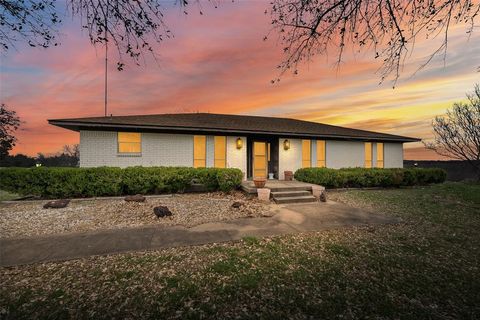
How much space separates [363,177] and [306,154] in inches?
140

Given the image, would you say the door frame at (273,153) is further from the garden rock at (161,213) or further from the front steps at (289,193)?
the garden rock at (161,213)

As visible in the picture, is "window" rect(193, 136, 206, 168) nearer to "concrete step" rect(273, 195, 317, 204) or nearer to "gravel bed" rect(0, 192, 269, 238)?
"gravel bed" rect(0, 192, 269, 238)

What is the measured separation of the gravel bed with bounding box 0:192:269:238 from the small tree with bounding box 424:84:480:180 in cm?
1889

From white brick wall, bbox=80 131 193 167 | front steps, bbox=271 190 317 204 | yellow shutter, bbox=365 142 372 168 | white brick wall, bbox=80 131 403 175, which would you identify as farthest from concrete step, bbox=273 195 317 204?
yellow shutter, bbox=365 142 372 168

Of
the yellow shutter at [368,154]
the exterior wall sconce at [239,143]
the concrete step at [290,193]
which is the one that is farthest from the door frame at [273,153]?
the yellow shutter at [368,154]

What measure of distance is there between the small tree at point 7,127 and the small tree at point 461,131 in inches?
1479

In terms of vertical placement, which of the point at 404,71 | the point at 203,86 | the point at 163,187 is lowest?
the point at 163,187

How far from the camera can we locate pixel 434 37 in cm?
383

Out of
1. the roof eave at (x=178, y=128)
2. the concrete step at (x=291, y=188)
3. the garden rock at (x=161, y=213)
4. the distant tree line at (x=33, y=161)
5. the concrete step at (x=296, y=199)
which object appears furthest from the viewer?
the distant tree line at (x=33, y=161)

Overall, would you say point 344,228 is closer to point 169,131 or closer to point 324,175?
point 324,175

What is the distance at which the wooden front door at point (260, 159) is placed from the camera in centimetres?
1408

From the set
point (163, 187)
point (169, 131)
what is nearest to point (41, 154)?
point (169, 131)

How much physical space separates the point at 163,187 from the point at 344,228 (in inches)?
281

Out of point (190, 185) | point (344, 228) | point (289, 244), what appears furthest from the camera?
point (190, 185)
